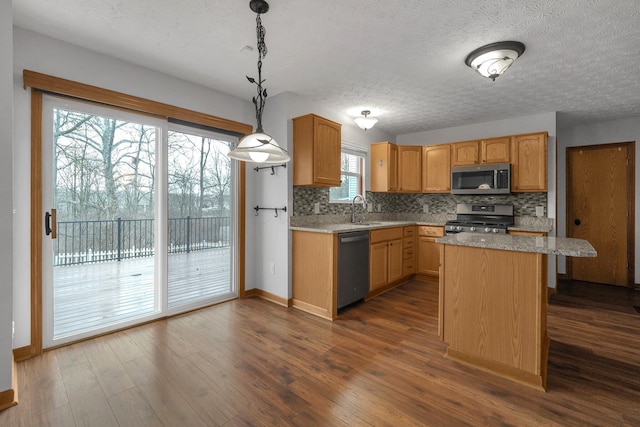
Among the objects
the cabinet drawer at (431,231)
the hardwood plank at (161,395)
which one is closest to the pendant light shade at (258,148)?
the hardwood plank at (161,395)

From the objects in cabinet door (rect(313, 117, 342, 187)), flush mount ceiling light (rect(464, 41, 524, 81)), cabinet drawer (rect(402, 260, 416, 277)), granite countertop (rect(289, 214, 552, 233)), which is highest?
flush mount ceiling light (rect(464, 41, 524, 81))

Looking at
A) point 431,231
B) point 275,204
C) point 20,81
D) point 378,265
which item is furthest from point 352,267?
point 20,81

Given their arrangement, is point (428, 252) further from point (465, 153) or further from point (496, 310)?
point (496, 310)

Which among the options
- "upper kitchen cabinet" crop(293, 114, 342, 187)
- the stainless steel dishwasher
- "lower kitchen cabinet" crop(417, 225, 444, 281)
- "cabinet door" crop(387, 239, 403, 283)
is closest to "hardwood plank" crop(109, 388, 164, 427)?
the stainless steel dishwasher

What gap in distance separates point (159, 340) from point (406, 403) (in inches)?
82.5

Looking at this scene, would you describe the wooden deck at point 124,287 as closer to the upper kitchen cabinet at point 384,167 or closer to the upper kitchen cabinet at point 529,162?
the upper kitchen cabinet at point 384,167

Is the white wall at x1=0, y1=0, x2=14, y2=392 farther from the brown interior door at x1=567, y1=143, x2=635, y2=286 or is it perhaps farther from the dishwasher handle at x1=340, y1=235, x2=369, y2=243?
the brown interior door at x1=567, y1=143, x2=635, y2=286

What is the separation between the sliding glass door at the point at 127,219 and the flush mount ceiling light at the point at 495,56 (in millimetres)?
2812

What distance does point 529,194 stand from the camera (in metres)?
4.28

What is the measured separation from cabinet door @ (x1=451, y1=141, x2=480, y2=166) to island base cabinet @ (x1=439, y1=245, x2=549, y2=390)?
276 centimetres

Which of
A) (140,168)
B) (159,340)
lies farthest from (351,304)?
(140,168)

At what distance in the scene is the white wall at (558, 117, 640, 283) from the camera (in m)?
4.31

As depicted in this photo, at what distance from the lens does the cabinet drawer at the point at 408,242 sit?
14.5 feet

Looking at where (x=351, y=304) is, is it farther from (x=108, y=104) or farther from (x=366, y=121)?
(x=108, y=104)
